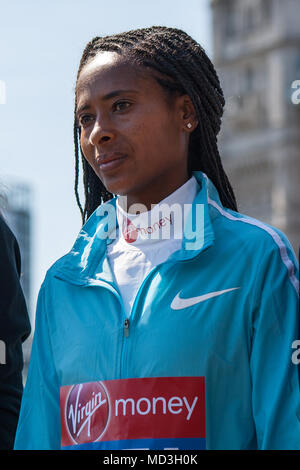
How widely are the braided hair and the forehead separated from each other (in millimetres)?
24

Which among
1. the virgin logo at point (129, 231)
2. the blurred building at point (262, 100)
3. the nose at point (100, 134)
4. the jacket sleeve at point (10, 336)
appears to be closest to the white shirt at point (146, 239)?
the virgin logo at point (129, 231)

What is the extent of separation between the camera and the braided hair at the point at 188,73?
292 cm

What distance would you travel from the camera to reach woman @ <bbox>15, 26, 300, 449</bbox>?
2.56 metres

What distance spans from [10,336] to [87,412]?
2.13ft

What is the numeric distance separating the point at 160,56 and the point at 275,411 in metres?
1.00

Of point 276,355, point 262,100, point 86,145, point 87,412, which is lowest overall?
point 87,412

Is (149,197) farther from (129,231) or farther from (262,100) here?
(262,100)

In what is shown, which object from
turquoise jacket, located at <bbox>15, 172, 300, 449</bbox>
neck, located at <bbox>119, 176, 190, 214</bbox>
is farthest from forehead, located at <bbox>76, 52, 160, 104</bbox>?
turquoise jacket, located at <bbox>15, 172, 300, 449</bbox>

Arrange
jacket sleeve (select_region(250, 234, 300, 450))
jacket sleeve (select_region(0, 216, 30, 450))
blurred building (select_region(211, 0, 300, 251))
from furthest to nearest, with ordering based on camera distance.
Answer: blurred building (select_region(211, 0, 300, 251)) → jacket sleeve (select_region(0, 216, 30, 450)) → jacket sleeve (select_region(250, 234, 300, 450))

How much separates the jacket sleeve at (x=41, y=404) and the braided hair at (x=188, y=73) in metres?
0.62

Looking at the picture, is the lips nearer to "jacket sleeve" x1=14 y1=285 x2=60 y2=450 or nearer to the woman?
the woman

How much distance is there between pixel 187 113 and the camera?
9.71 ft

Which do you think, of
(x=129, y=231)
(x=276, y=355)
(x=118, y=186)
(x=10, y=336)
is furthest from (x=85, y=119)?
(x=276, y=355)

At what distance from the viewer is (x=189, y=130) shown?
297 centimetres
